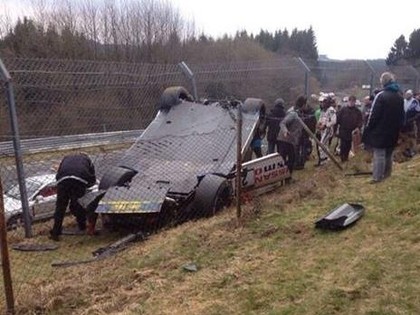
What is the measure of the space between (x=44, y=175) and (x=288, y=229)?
226 inches

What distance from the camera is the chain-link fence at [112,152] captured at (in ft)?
25.3

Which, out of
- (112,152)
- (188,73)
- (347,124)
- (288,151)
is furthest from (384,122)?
(112,152)

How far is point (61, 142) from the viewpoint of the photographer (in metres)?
9.33

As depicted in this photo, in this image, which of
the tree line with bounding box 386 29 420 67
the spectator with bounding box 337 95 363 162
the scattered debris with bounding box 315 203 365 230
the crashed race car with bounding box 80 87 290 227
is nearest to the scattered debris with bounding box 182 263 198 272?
the scattered debris with bounding box 315 203 365 230

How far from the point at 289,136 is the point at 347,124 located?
1.42 m

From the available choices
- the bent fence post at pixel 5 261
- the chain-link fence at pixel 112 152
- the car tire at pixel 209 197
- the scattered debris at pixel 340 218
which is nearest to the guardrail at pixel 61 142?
the chain-link fence at pixel 112 152

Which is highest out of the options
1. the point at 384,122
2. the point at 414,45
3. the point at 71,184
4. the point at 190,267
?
the point at 414,45

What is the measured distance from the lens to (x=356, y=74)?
63.3ft

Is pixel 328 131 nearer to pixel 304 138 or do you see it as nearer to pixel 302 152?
pixel 304 138

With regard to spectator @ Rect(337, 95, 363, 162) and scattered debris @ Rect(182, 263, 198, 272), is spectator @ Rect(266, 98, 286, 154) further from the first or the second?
scattered debris @ Rect(182, 263, 198, 272)

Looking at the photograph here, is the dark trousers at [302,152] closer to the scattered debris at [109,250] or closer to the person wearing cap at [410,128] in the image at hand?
the person wearing cap at [410,128]

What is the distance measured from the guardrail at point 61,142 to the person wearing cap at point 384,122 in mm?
4858

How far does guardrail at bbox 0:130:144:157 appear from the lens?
29.9 ft

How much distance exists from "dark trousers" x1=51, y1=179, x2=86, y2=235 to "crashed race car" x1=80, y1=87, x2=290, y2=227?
0.29 meters
